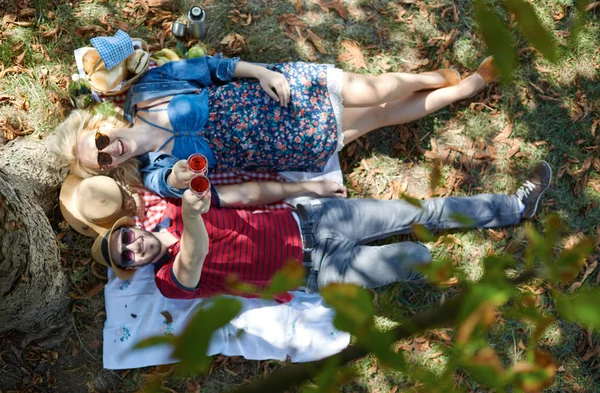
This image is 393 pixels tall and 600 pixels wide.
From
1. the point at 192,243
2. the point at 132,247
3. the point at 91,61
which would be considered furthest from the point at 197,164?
the point at 91,61

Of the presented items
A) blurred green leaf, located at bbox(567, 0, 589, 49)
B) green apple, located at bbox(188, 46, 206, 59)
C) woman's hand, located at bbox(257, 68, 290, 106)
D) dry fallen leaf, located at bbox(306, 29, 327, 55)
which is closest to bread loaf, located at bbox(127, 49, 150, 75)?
green apple, located at bbox(188, 46, 206, 59)

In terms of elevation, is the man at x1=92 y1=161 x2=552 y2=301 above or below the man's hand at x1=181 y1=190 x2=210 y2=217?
below

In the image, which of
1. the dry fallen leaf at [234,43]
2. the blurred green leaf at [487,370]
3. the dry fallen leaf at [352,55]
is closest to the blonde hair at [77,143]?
the dry fallen leaf at [234,43]

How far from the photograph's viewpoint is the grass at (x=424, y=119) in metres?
4.57

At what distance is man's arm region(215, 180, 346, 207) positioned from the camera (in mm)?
4309

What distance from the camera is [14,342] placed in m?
4.25

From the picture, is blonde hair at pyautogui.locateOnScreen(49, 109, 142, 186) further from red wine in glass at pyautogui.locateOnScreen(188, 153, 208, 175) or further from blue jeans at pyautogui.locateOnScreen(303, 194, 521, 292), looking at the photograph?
blue jeans at pyautogui.locateOnScreen(303, 194, 521, 292)

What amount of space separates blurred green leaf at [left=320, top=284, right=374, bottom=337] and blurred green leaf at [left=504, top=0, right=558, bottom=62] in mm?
530

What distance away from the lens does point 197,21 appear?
182 inches

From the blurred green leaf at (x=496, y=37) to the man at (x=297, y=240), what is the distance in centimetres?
308

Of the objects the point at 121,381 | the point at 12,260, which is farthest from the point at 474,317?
the point at 121,381

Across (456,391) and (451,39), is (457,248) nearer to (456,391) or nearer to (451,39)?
(451,39)

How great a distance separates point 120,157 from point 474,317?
3.48m

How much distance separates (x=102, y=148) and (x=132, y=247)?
0.82 metres
